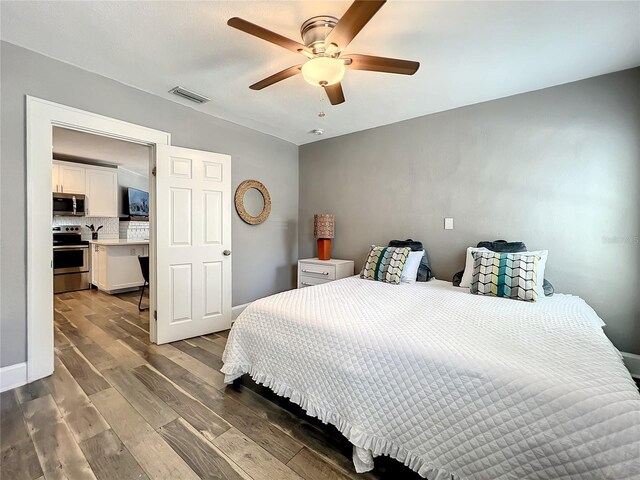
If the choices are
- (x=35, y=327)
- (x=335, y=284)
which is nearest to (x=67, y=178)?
(x=35, y=327)

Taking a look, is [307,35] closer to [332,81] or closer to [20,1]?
[332,81]

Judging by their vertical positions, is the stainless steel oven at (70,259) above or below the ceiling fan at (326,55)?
below

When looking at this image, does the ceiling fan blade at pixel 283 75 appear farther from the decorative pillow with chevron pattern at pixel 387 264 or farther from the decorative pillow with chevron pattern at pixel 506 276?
the decorative pillow with chevron pattern at pixel 506 276

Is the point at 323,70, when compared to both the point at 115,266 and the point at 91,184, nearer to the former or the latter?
the point at 115,266

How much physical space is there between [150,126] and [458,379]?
320 cm

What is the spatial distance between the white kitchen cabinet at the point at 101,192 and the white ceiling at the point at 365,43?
3665 mm

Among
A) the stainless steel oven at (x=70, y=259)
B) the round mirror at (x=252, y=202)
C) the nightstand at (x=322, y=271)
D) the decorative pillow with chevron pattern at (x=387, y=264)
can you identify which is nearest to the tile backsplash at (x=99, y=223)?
the stainless steel oven at (x=70, y=259)

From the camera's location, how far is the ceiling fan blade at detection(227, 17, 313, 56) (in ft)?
4.42

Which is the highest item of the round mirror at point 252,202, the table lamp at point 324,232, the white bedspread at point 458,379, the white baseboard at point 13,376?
the round mirror at point 252,202

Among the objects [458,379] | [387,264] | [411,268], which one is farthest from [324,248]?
[458,379]

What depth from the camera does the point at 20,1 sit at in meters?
1.56

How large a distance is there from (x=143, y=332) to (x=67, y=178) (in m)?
3.77

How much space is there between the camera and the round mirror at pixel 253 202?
362 centimetres

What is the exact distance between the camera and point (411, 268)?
2781mm
